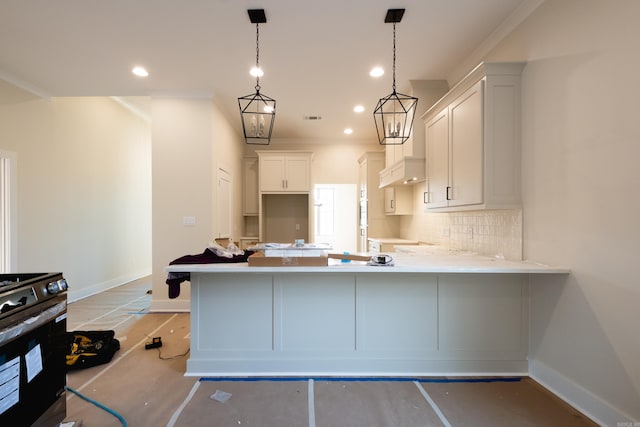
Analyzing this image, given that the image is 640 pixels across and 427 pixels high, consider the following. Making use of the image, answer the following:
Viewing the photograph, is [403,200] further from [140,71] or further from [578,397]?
[140,71]

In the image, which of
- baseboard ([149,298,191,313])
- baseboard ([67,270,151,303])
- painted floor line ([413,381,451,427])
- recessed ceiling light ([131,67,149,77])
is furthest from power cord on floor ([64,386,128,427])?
recessed ceiling light ([131,67,149,77])

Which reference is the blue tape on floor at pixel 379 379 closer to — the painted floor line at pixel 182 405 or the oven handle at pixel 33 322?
the painted floor line at pixel 182 405

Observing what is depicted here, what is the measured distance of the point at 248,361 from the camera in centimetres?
224

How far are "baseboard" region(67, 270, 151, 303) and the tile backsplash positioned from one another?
5255 mm

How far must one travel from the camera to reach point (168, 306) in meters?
3.82

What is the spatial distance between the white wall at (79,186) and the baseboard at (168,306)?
148 cm

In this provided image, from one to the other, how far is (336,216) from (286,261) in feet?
15.9

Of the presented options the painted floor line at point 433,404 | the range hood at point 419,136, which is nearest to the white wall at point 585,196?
the painted floor line at point 433,404

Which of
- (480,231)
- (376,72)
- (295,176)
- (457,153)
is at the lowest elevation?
(480,231)

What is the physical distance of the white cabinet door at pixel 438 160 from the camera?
286 centimetres

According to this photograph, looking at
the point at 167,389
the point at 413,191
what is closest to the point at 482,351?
the point at 167,389

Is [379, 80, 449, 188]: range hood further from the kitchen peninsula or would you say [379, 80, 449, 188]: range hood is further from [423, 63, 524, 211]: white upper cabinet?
the kitchen peninsula

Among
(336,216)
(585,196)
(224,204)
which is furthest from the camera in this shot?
(336,216)

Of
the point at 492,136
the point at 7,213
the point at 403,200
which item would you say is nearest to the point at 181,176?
the point at 7,213
